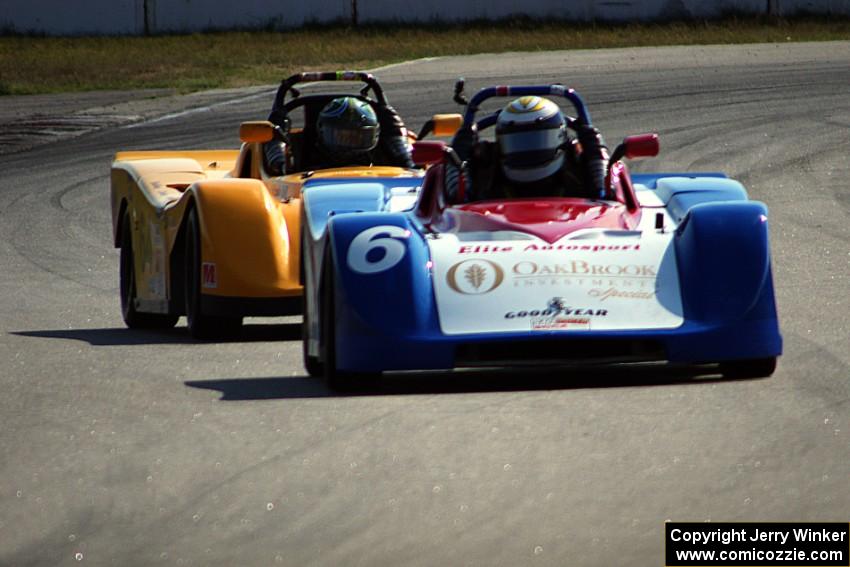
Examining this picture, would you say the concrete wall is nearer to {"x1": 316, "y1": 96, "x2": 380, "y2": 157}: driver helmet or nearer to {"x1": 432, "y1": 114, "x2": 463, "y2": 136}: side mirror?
{"x1": 432, "y1": 114, "x2": 463, "y2": 136}: side mirror

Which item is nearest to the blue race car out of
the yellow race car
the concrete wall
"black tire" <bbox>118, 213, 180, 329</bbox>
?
the yellow race car

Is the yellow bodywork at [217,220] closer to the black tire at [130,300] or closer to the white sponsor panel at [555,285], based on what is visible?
the black tire at [130,300]

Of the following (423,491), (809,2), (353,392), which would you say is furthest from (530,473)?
(809,2)

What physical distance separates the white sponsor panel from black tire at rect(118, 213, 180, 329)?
3982 millimetres

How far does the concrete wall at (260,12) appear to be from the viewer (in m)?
42.7

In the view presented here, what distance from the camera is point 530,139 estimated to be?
9109 millimetres

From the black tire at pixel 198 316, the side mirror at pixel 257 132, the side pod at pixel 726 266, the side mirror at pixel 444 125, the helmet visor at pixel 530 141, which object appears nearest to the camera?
the side pod at pixel 726 266

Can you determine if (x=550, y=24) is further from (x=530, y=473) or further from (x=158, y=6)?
(x=530, y=473)

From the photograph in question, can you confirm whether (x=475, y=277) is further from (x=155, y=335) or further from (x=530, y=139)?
(x=155, y=335)

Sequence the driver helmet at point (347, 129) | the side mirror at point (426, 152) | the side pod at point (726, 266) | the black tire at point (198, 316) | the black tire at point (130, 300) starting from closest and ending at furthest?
the side pod at point (726, 266)
the side mirror at point (426, 152)
the black tire at point (198, 316)
the black tire at point (130, 300)
the driver helmet at point (347, 129)

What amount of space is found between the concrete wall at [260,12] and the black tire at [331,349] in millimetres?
35063

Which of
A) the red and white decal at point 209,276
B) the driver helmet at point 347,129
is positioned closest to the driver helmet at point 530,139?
the red and white decal at point 209,276

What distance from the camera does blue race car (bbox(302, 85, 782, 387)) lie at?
7.25m

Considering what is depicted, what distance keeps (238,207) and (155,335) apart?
3.93ft
